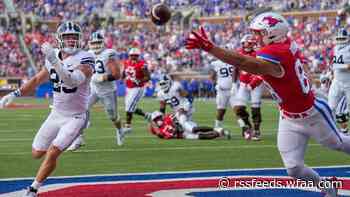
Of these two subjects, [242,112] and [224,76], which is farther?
[224,76]

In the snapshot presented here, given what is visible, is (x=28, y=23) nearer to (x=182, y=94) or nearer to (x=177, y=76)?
(x=177, y=76)

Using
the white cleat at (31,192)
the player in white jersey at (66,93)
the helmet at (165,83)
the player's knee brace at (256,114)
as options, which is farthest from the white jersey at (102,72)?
the white cleat at (31,192)

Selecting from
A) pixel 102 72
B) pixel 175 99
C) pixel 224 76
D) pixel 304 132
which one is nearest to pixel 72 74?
pixel 304 132

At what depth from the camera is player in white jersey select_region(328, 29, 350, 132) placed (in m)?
13.6

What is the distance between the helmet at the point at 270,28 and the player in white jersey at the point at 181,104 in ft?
22.5

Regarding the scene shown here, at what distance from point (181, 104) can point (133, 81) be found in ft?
4.77

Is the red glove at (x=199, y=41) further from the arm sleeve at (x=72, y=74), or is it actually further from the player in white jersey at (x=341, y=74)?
the player in white jersey at (x=341, y=74)

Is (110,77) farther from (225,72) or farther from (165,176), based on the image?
(165,176)

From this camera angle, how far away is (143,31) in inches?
1559

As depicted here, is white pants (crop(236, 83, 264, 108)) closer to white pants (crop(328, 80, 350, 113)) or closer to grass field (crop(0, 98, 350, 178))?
grass field (crop(0, 98, 350, 178))

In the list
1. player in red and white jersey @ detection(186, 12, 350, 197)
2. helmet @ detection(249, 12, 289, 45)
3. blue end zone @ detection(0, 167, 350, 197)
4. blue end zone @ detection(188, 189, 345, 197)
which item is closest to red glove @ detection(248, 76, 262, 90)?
blue end zone @ detection(0, 167, 350, 197)

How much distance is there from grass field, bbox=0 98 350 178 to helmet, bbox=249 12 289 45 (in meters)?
3.14

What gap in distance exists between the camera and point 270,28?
6574 millimetres

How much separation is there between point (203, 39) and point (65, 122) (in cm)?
243
